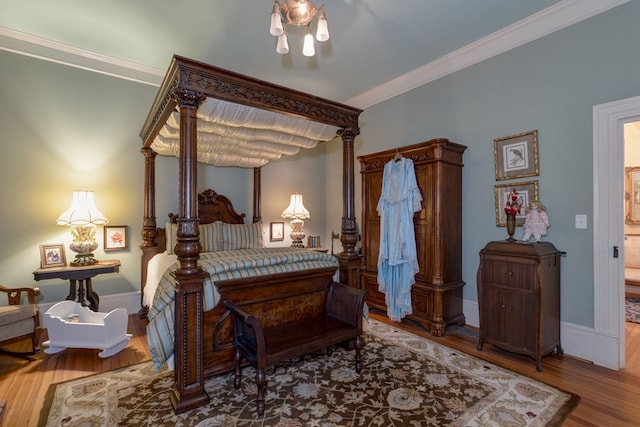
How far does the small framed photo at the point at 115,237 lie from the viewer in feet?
12.3

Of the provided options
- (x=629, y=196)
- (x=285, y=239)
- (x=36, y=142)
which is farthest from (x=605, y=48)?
(x=36, y=142)

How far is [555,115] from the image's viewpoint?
2.90 m

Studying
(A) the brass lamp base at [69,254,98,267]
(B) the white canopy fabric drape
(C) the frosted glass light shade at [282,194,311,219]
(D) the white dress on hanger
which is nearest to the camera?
(B) the white canopy fabric drape

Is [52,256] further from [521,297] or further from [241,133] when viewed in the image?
[521,297]

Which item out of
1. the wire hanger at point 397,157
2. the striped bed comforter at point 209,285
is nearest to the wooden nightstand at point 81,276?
the striped bed comforter at point 209,285

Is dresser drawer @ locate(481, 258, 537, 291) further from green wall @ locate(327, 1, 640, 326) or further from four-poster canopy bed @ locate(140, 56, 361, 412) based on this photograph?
four-poster canopy bed @ locate(140, 56, 361, 412)

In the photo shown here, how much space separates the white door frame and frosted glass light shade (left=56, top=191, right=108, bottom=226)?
15.6 ft

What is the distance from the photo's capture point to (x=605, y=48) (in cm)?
262

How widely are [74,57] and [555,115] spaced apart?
5111 millimetres

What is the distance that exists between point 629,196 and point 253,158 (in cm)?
608

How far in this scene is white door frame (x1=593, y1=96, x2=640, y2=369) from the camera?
2.53 m

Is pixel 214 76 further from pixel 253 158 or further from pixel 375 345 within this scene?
pixel 375 345

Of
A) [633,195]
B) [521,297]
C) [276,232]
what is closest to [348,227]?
[521,297]

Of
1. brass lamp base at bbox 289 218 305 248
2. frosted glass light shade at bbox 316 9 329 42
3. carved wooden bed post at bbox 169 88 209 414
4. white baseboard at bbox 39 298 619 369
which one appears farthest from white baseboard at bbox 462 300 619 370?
brass lamp base at bbox 289 218 305 248
